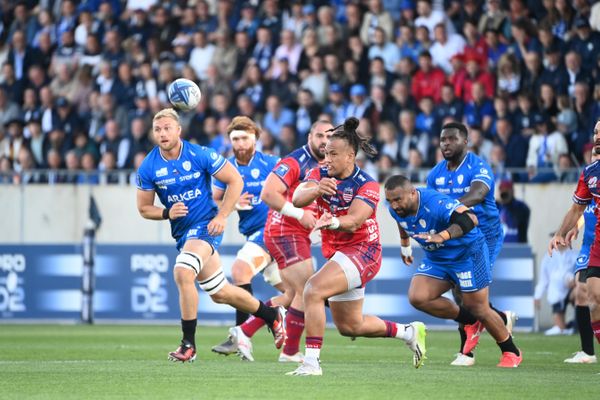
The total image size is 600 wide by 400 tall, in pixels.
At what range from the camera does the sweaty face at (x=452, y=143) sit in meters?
13.6

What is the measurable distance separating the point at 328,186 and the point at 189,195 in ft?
7.99

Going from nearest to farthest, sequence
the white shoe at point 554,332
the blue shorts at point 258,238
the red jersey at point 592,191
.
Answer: the red jersey at point 592,191 → the blue shorts at point 258,238 → the white shoe at point 554,332

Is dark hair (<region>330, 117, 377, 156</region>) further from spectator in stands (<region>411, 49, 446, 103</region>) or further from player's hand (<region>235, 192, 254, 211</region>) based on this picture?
spectator in stands (<region>411, 49, 446, 103</region>)

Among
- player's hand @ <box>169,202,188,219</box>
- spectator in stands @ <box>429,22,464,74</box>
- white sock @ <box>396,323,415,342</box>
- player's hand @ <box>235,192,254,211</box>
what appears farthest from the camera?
spectator in stands @ <box>429,22,464,74</box>

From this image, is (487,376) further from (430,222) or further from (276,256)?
Answer: (276,256)

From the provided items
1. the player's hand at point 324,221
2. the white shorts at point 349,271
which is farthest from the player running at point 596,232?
the player's hand at point 324,221

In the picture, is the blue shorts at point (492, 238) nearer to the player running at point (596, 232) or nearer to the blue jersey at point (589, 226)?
the blue jersey at point (589, 226)

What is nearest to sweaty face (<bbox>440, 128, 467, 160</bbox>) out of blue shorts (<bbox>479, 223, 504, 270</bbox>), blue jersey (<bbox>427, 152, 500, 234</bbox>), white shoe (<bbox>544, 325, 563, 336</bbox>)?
blue jersey (<bbox>427, 152, 500, 234</bbox>)

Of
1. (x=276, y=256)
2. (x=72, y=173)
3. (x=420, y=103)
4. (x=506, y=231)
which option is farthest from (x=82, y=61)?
(x=276, y=256)

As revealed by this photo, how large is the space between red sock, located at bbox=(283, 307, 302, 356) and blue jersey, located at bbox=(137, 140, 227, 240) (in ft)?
4.27

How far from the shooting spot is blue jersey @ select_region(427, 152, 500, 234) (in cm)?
1362

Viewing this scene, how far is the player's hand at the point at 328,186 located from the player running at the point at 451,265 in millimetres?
1333

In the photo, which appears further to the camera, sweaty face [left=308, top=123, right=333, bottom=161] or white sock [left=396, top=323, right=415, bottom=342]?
sweaty face [left=308, top=123, right=333, bottom=161]

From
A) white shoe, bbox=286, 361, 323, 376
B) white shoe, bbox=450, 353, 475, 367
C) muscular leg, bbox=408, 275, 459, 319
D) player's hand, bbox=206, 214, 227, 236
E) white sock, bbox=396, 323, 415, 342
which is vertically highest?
player's hand, bbox=206, 214, 227, 236
